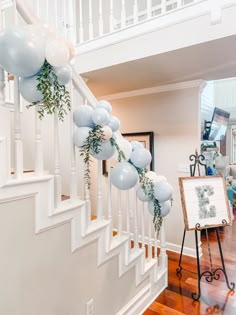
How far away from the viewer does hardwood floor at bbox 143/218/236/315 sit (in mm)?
2195

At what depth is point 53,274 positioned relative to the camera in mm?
1423

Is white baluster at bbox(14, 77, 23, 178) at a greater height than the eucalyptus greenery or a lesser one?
lesser

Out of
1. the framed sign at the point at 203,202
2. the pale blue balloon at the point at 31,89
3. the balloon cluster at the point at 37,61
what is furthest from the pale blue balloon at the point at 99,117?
the framed sign at the point at 203,202

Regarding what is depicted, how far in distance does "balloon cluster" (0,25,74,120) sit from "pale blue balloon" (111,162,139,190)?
2.02 ft

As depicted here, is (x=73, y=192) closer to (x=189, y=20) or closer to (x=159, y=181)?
(x=159, y=181)

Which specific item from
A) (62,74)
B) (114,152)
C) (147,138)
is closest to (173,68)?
(147,138)

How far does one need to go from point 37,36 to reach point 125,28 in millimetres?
1616

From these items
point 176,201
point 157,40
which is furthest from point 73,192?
point 176,201

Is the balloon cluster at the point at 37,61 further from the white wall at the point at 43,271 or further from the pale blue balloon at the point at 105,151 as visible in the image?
the white wall at the point at 43,271

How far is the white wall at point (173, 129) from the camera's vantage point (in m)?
3.23

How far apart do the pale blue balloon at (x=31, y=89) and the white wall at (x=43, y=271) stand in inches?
20.6

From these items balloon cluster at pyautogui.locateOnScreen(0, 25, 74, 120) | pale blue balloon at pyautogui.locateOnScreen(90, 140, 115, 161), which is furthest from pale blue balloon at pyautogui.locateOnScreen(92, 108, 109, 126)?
balloon cluster at pyautogui.locateOnScreen(0, 25, 74, 120)

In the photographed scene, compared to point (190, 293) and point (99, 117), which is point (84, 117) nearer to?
point (99, 117)

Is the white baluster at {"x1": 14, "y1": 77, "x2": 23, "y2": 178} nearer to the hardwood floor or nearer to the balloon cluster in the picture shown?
the balloon cluster
